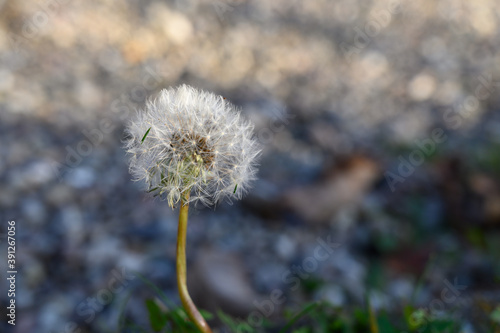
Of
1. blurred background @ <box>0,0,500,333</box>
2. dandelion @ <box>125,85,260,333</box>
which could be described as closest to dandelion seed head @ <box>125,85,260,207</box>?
dandelion @ <box>125,85,260,333</box>

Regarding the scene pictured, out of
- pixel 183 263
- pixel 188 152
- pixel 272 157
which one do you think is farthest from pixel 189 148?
pixel 272 157

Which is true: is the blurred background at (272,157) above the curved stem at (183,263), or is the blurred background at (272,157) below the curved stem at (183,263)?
above

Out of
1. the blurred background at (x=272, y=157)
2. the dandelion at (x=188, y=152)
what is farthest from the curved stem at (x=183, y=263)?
the blurred background at (x=272, y=157)

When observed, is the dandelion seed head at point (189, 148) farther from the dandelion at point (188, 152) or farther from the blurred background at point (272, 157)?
Result: the blurred background at point (272, 157)

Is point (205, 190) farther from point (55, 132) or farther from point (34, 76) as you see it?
point (34, 76)

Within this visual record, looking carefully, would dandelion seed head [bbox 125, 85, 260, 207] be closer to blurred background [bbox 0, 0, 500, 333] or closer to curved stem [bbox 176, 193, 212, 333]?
curved stem [bbox 176, 193, 212, 333]

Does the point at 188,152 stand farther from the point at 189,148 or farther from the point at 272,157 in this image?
the point at 272,157

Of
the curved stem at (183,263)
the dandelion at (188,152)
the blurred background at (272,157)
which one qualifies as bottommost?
the curved stem at (183,263)
